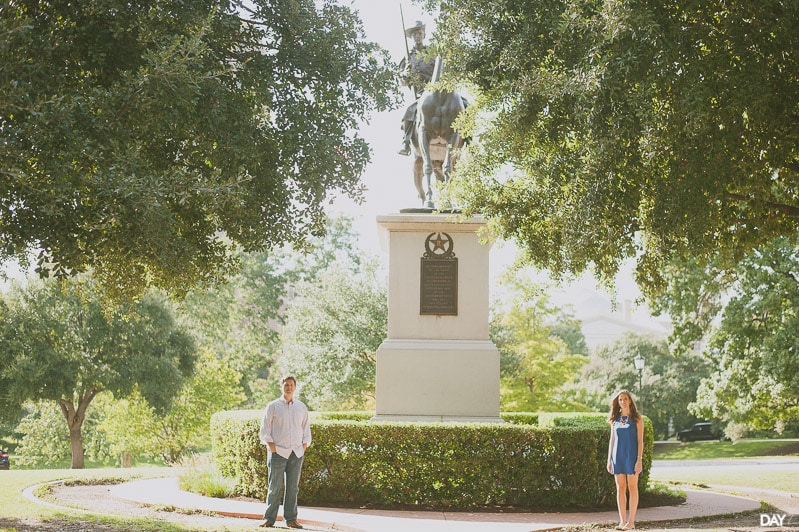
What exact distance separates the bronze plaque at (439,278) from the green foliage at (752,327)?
1443 cm

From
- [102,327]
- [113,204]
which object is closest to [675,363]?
[102,327]

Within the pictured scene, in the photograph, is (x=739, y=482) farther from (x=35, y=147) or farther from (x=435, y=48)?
(x=35, y=147)

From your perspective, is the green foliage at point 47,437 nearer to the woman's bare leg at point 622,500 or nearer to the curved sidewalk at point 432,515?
the curved sidewalk at point 432,515

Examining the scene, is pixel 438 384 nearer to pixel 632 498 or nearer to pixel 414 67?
pixel 632 498

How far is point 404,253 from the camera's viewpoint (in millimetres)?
13266

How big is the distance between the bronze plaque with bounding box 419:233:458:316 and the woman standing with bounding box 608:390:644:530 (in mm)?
3995

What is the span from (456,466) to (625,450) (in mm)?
2432

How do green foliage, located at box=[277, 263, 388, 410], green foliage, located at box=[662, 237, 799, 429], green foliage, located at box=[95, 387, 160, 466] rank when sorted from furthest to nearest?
green foliage, located at box=[95, 387, 160, 466] → green foliage, located at box=[277, 263, 388, 410] → green foliage, located at box=[662, 237, 799, 429]

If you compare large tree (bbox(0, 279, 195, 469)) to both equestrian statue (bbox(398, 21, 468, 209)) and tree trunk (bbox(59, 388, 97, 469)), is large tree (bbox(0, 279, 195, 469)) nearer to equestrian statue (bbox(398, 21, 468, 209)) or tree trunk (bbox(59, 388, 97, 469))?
tree trunk (bbox(59, 388, 97, 469))

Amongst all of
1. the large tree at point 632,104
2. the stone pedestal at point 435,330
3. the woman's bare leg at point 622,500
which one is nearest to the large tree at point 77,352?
the stone pedestal at point 435,330

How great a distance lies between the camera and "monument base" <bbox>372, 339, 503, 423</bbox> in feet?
41.7

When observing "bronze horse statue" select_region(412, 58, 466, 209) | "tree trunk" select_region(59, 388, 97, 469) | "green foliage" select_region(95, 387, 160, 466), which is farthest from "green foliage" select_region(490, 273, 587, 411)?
"bronze horse statue" select_region(412, 58, 466, 209)

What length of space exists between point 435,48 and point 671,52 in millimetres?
2731

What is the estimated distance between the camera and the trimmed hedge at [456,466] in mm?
10945
